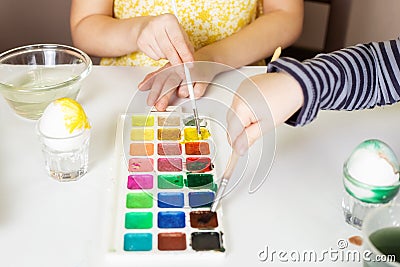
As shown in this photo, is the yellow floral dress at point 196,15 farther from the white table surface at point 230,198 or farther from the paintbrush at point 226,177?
the paintbrush at point 226,177

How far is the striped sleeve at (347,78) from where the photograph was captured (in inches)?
29.4

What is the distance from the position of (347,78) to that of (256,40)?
1.07 ft

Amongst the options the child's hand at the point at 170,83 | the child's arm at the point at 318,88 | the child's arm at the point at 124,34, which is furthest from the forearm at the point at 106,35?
the child's arm at the point at 318,88

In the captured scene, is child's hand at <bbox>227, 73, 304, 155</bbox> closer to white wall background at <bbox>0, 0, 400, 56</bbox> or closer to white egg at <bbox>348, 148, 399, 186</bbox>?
white egg at <bbox>348, 148, 399, 186</bbox>

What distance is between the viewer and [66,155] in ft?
2.38

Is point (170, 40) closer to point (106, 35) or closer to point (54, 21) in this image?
point (106, 35)

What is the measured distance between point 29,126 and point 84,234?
0.77 ft

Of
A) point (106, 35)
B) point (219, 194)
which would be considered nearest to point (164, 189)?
point (219, 194)

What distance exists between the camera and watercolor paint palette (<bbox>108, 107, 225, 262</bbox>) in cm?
65

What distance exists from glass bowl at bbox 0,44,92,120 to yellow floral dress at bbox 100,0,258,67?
20 centimetres

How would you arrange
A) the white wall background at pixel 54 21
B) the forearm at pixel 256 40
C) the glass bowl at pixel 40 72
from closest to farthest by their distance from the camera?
the glass bowl at pixel 40 72 < the forearm at pixel 256 40 < the white wall background at pixel 54 21

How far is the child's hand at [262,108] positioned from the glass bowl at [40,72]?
25 cm

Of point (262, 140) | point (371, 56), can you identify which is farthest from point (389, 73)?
point (262, 140)

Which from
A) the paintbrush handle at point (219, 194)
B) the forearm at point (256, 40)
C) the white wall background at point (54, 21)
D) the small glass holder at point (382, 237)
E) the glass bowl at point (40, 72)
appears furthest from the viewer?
the white wall background at point (54, 21)
